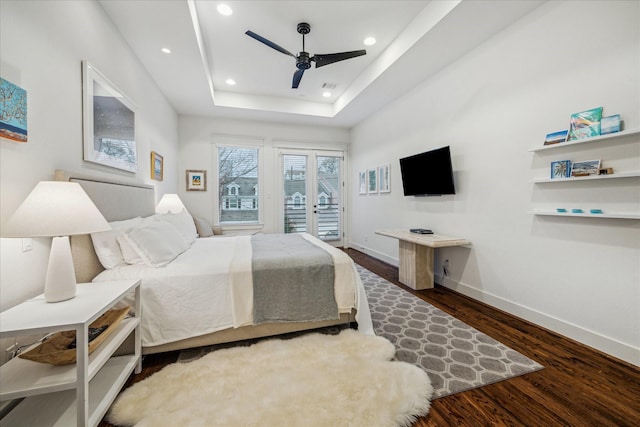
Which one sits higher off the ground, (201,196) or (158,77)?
(158,77)

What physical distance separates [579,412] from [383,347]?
1.08m

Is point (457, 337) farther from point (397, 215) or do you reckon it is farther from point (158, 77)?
point (158, 77)

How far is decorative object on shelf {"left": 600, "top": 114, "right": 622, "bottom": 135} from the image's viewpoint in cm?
180

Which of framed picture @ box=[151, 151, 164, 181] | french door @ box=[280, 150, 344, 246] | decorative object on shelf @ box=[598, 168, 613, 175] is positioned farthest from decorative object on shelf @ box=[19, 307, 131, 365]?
french door @ box=[280, 150, 344, 246]

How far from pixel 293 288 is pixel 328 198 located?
4.14 m

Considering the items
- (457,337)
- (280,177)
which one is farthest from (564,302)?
(280,177)

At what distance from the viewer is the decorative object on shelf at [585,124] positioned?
1.91m

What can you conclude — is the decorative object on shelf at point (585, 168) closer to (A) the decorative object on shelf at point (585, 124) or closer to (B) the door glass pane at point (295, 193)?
(A) the decorative object on shelf at point (585, 124)

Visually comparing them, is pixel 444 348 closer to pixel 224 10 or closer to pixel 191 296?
pixel 191 296

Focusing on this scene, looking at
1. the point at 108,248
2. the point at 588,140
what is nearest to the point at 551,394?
the point at 588,140

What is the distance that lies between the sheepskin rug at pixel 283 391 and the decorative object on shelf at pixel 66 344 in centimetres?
43

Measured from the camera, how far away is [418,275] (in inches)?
130

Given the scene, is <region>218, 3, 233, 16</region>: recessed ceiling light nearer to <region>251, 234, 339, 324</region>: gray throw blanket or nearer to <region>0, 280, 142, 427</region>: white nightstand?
<region>251, 234, 339, 324</region>: gray throw blanket

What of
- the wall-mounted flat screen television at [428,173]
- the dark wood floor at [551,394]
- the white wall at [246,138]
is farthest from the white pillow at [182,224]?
the wall-mounted flat screen television at [428,173]
